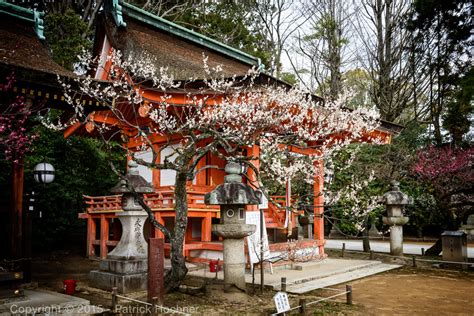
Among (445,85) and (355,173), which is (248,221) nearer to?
(355,173)

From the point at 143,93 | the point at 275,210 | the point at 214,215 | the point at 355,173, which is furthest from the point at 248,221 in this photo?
the point at 355,173

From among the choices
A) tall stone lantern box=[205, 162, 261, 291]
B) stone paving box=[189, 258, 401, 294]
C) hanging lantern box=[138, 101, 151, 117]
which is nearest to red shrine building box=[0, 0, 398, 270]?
hanging lantern box=[138, 101, 151, 117]

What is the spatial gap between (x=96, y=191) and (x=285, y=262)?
981 centimetres

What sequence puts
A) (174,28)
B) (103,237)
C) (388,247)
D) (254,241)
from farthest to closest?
(388,247), (174,28), (103,237), (254,241)

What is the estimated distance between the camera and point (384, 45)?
23969 mm

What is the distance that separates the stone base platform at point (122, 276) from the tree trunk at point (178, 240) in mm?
1317

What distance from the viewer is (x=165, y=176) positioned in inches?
532

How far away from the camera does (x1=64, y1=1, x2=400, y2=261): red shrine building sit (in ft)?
38.7

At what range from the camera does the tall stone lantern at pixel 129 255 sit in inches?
352

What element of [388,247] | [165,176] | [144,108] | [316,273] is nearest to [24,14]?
[144,108]

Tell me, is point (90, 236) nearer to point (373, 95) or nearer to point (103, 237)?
point (103, 237)

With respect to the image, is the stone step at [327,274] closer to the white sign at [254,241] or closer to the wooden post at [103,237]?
the white sign at [254,241]

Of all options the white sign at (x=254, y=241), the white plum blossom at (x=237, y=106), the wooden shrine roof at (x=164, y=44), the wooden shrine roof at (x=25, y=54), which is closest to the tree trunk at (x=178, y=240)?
the white plum blossom at (x=237, y=106)

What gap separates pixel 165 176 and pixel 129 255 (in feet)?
15.1
